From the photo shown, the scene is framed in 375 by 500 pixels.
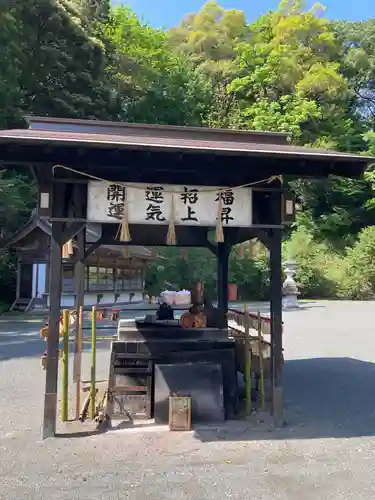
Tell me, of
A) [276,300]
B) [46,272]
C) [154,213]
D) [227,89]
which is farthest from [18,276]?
[227,89]

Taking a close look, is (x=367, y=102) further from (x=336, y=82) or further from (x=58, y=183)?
(x=58, y=183)

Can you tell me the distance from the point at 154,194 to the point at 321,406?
158 inches

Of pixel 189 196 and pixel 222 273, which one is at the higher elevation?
pixel 189 196

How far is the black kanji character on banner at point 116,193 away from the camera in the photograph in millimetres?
6016

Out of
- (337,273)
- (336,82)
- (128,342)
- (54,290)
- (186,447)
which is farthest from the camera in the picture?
(336,82)

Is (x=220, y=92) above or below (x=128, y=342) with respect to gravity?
above

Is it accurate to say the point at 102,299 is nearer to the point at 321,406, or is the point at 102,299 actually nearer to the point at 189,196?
the point at 321,406

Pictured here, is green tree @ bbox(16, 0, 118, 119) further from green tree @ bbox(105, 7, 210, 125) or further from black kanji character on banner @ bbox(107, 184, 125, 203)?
black kanji character on banner @ bbox(107, 184, 125, 203)

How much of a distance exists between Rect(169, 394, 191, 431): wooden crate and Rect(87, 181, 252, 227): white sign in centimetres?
222

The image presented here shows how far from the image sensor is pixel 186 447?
531 cm

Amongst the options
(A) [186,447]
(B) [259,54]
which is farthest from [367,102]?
(A) [186,447]

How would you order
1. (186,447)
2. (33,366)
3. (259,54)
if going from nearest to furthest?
(186,447) → (33,366) → (259,54)

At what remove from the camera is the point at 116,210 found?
6008 millimetres

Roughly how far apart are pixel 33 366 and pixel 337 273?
26626 millimetres
